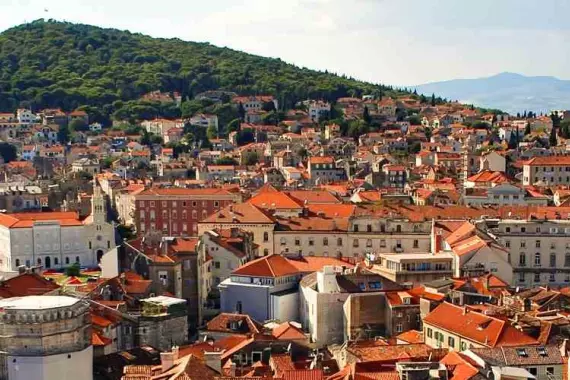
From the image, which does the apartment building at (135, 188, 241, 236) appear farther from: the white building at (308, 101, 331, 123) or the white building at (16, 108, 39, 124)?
the white building at (308, 101, 331, 123)

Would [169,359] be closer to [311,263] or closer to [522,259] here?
[311,263]

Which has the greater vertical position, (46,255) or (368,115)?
(368,115)

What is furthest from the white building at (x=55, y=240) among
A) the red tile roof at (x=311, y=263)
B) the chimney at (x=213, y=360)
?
the chimney at (x=213, y=360)

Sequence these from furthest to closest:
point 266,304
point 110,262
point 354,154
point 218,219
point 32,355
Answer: point 354,154 → point 218,219 → point 110,262 → point 266,304 → point 32,355

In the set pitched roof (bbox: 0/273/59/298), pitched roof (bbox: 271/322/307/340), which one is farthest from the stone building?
pitched roof (bbox: 0/273/59/298)

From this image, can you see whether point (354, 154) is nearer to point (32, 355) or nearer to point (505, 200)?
point (505, 200)

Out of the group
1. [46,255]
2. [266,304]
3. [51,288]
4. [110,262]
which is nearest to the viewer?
[51,288]

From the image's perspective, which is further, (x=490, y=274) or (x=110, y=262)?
(x=110, y=262)

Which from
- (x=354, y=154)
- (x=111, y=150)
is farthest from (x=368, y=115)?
(x=111, y=150)

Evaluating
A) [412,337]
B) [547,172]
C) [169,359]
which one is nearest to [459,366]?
[169,359]
